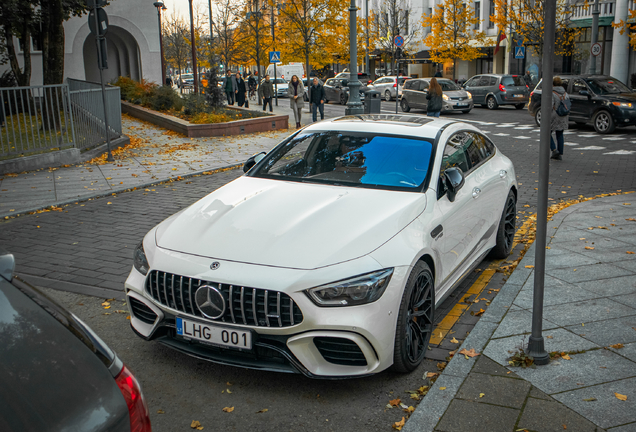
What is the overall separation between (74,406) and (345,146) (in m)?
3.63

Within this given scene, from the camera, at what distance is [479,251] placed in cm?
550

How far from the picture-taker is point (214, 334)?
11.4 feet

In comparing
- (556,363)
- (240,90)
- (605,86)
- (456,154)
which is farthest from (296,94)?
(556,363)

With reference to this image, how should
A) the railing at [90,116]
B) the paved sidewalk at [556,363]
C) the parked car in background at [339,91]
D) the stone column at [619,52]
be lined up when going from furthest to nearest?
the parked car in background at [339,91], the stone column at [619,52], the railing at [90,116], the paved sidewalk at [556,363]

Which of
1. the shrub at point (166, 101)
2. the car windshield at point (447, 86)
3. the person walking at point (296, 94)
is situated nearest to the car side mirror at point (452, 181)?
the person walking at point (296, 94)

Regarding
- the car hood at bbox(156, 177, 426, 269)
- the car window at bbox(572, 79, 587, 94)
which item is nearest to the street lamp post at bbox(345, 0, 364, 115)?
the car window at bbox(572, 79, 587, 94)

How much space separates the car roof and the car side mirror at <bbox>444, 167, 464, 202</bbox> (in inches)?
18.0

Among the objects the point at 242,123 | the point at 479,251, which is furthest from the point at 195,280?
the point at 242,123

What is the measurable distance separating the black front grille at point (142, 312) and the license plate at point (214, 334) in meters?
0.30

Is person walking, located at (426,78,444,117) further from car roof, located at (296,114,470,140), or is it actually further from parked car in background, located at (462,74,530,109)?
car roof, located at (296,114,470,140)

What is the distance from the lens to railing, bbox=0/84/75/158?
11.7 m

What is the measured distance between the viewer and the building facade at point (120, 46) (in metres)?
29.4

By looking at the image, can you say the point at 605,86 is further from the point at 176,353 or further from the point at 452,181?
the point at 176,353

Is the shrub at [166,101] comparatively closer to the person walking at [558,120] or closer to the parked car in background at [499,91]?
the person walking at [558,120]
